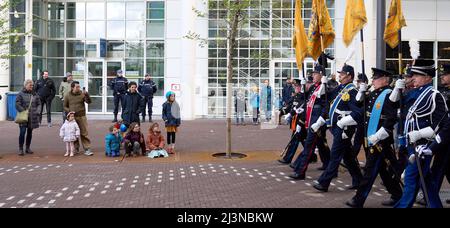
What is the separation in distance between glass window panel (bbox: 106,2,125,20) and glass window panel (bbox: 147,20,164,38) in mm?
1312

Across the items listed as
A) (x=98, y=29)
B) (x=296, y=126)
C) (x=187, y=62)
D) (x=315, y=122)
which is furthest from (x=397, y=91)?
(x=98, y=29)

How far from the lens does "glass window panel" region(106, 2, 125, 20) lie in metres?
22.7

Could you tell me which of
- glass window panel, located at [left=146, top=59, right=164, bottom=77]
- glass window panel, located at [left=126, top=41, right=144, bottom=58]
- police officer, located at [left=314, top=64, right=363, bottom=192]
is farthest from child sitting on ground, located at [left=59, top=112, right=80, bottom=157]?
glass window panel, located at [left=126, top=41, right=144, bottom=58]

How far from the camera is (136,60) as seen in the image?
22.7 metres

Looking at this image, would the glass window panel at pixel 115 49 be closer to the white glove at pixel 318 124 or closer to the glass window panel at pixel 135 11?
the glass window panel at pixel 135 11

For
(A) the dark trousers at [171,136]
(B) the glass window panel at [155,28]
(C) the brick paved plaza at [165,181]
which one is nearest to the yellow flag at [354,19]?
(C) the brick paved plaza at [165,181]

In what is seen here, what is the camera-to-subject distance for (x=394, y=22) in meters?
7.61

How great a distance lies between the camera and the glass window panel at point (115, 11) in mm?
22672

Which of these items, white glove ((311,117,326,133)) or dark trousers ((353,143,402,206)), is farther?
white glove ((311,117,326,133))

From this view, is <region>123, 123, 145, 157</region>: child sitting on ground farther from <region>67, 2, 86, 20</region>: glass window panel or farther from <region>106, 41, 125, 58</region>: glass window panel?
<region>67, 2, 86, 20</region>: glass window panel
